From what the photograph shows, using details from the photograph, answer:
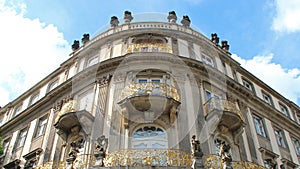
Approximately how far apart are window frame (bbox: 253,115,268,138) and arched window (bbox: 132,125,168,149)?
26.1 ft

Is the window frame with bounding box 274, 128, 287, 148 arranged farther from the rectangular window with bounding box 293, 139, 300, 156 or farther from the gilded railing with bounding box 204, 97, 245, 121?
the gilded railing with bounding box 204, 97, 245, 121

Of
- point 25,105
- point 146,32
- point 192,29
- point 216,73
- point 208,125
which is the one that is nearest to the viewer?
point 208,125

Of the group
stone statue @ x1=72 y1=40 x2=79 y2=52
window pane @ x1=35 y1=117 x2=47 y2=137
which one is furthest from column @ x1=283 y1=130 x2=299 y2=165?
stone statue @ x1=72 y1=40 x2=79 y2=52

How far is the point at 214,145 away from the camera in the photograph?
17.5 m

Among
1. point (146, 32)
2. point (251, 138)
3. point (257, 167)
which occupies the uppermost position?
point (146, 32)

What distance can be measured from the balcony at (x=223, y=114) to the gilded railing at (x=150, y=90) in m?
1.95

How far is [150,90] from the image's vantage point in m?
17.7

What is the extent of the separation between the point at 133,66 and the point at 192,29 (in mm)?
6939

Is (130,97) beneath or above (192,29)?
beneath

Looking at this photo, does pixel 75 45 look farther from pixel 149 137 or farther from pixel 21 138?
pixel 149 137

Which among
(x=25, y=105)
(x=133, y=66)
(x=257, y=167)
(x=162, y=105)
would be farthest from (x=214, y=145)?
(x=25, y=105)

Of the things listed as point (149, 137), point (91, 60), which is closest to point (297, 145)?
point (149, 137)

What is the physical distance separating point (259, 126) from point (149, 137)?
373 inches

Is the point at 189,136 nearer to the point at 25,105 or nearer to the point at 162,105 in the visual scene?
the point at 162,105
